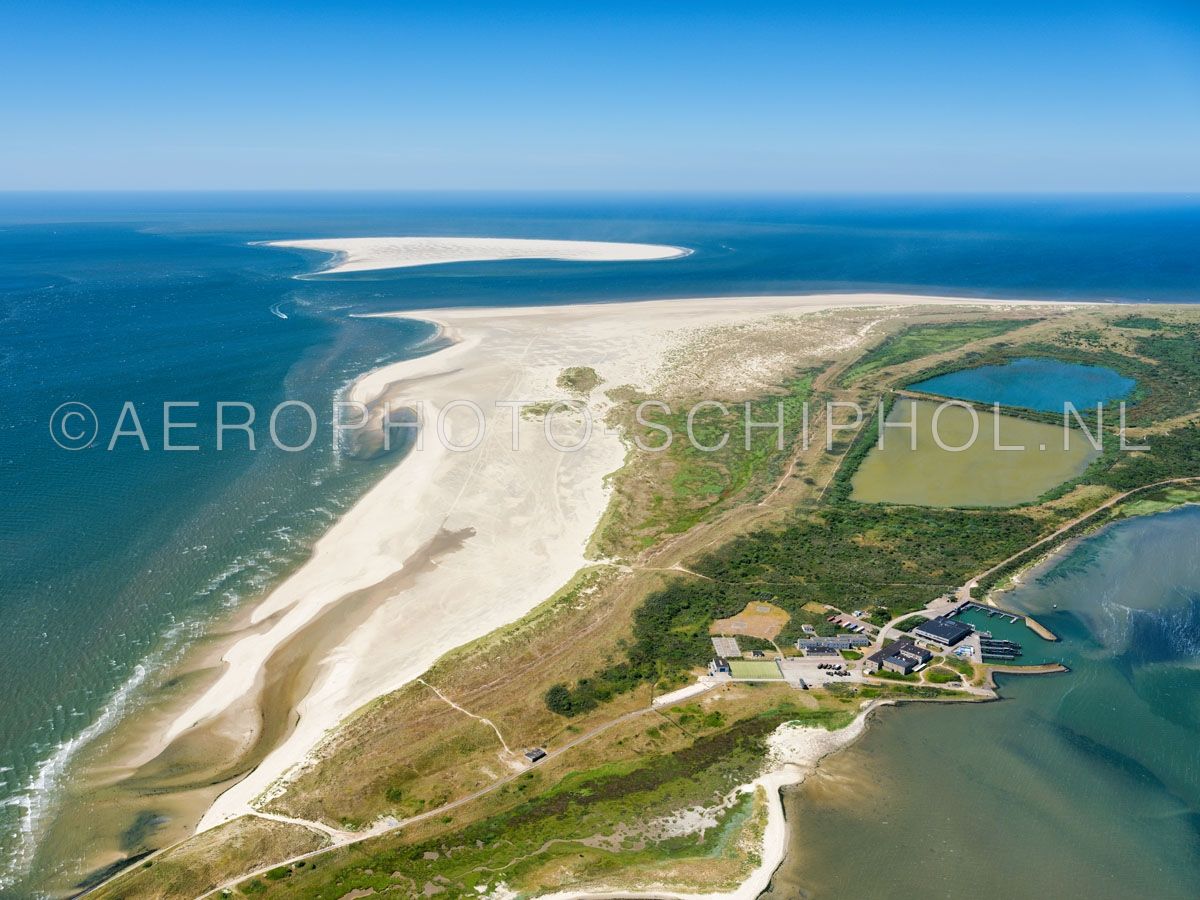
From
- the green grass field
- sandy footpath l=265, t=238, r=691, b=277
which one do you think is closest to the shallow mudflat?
the green grass field

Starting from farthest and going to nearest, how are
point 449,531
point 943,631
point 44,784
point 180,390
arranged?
point 180,390 < point 449,531 < point 943,631 < point 44,784

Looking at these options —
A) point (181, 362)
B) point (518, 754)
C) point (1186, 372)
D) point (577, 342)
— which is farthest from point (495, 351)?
point (1186, 372)

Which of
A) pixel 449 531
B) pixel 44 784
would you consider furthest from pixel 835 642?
pixel 44 784

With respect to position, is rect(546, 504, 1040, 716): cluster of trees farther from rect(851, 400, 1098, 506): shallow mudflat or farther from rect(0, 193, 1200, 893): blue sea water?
rect(0, 193, 1200, 893): blue sea water

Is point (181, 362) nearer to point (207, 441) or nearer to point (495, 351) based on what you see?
point (207, 441)

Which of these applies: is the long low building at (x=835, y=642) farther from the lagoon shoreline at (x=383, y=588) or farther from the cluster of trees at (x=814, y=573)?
the lagoon shoreline at (x=383, y=588)

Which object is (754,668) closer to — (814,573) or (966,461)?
(814,573)
